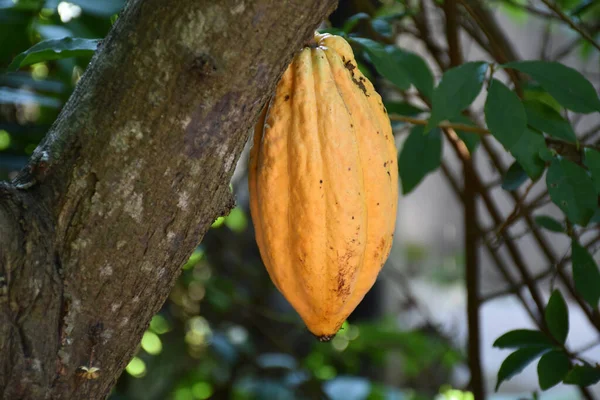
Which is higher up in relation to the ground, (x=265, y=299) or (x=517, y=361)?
(x=517, y=361)

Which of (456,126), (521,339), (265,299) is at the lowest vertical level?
(265,299)

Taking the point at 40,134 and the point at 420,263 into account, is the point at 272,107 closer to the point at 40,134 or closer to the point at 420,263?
the point at 40,134

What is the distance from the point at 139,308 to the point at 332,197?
0.72 ft

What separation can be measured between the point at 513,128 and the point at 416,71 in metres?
0.31

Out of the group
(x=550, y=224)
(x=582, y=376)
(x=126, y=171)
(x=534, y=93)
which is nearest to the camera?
(x=126, y=171)

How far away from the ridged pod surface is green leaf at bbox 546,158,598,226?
9.2 inches

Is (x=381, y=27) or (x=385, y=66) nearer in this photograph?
(x=385, y=66)

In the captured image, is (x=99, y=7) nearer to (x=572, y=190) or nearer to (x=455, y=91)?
(x=455, y=91)

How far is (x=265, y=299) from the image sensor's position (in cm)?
271

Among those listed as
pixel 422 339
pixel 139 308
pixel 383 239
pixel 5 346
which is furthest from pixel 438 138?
pixel 422 339

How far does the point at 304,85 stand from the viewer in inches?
27.8

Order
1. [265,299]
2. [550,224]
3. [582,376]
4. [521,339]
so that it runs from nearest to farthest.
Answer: [582,376] < [521,339] < [550,224] < [265,299]

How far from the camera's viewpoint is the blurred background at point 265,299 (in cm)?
132

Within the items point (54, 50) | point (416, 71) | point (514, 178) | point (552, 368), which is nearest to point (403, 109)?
point (416, 71)
